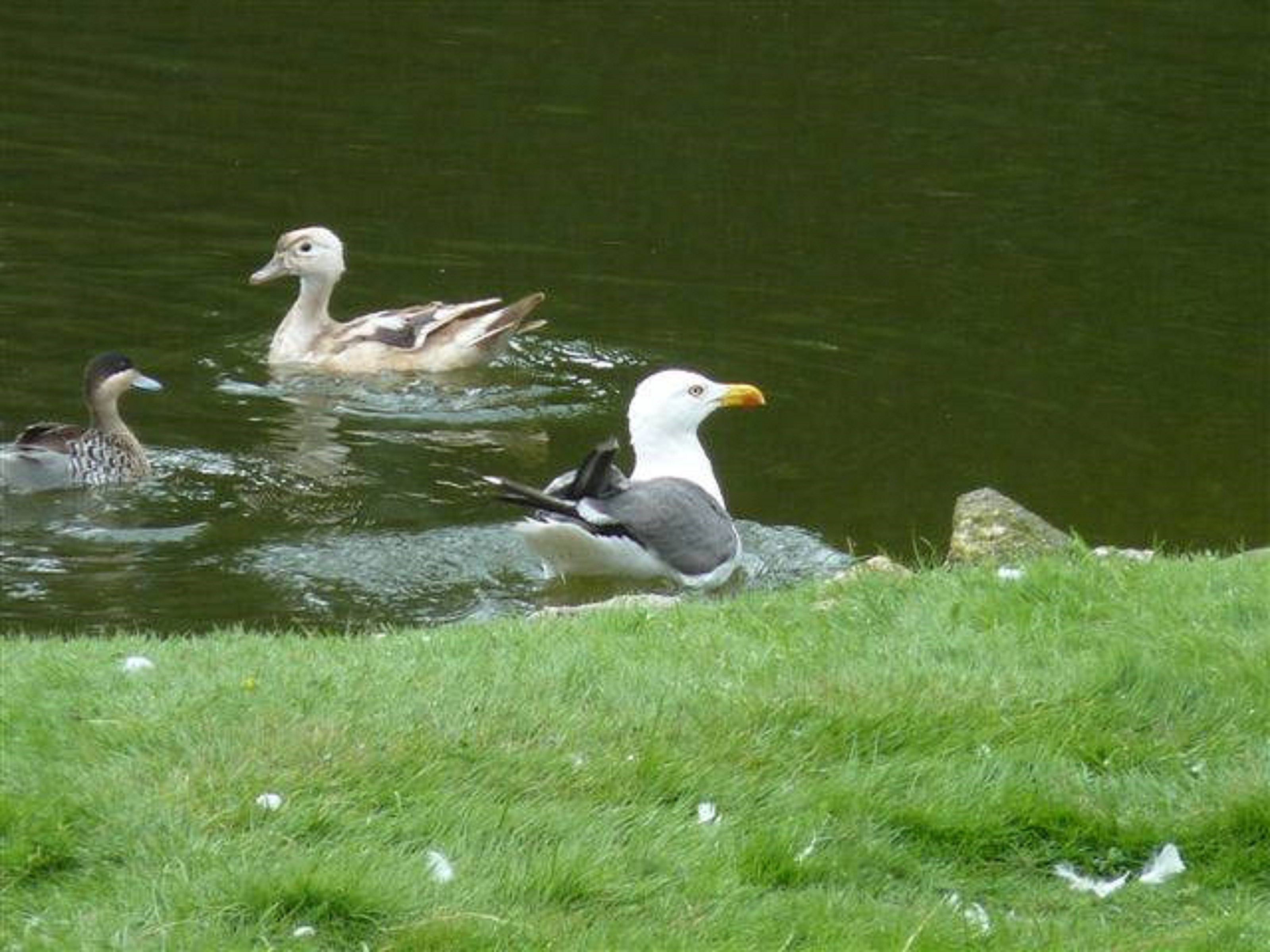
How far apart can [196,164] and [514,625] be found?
13038mm

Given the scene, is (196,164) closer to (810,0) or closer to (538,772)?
(810,0)

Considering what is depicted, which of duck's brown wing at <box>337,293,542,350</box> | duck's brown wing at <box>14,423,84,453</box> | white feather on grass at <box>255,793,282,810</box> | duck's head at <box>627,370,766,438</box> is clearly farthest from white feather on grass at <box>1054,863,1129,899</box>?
duck's brown wing at <box>337,293,542,350</box>

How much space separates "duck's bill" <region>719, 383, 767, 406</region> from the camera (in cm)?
1338

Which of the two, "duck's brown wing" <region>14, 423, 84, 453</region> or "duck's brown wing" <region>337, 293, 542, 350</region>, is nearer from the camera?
"duck's brown wing" <region>14, 423, 84, 453</region>

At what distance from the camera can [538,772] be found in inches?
256

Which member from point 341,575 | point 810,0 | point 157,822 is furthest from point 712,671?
point 810,0

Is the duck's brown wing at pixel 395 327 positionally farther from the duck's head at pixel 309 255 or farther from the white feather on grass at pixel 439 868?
the white feather on grass at pixel 439 868

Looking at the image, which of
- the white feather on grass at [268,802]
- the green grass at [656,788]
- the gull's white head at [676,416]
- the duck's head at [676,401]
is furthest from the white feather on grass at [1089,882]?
the duck's head at [676,401]

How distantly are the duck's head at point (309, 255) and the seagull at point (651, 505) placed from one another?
4.63 meters

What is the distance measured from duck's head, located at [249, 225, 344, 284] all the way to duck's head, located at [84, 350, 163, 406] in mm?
3109

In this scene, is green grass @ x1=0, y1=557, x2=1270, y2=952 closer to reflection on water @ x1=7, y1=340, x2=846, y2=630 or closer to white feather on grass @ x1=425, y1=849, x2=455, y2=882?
white feather on grass @ x1=425, y1=849, x2=455, y2=882

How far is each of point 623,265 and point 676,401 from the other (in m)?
6.00

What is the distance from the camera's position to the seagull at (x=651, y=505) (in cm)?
1230

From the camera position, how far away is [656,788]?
6.50m
